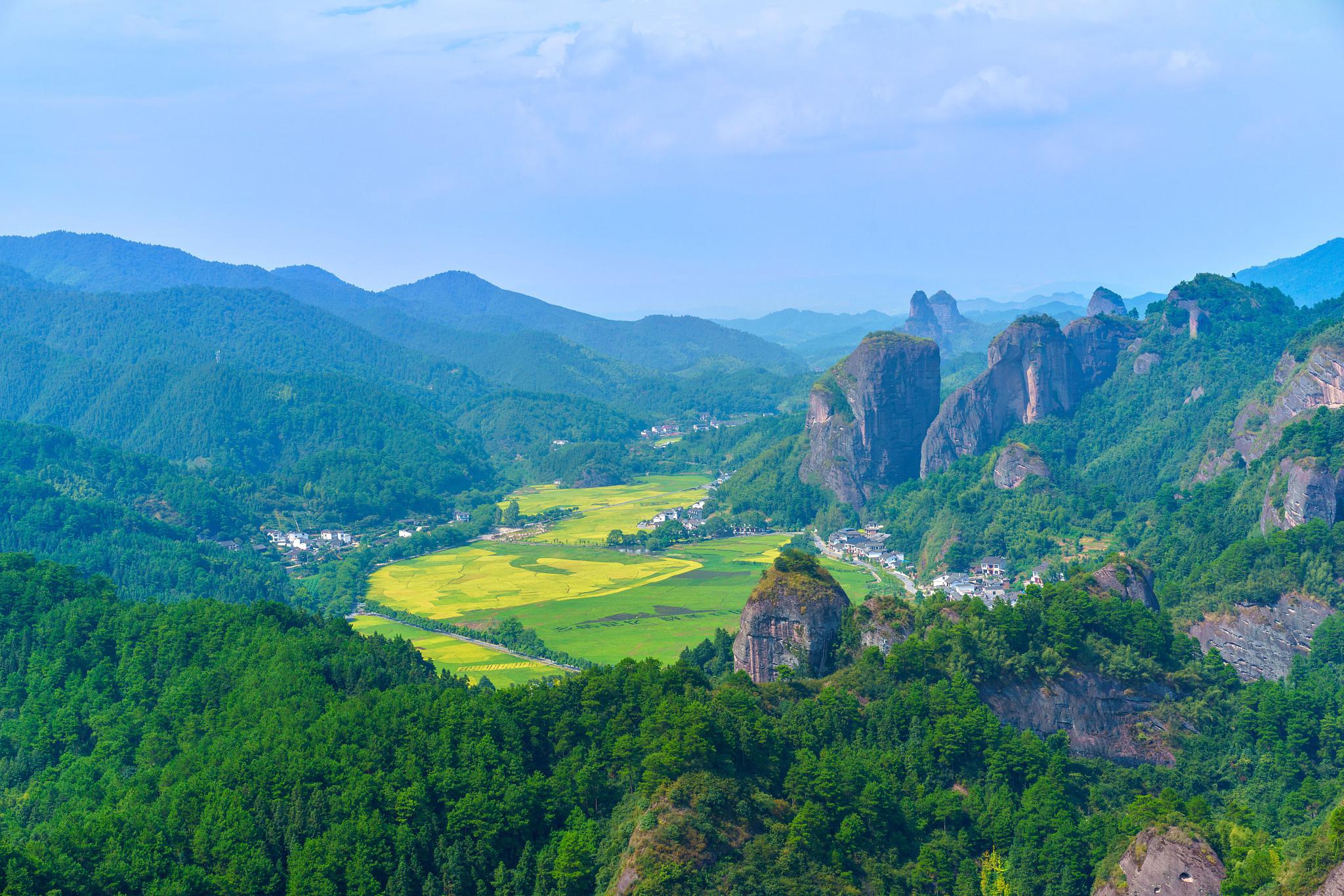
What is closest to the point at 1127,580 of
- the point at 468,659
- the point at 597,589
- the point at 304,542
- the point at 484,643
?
the point at 468,659

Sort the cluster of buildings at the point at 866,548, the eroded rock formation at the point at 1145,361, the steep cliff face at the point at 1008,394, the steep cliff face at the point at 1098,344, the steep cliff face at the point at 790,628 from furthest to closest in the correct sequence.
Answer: the steep cliff face at the point at 1098,344, the eroded rock formation at the point at 1145,361, the steep cliff face at the point at 1008,394, the cluster of buildings at the point at 866,548, the steep cliff face at the point at 790,628

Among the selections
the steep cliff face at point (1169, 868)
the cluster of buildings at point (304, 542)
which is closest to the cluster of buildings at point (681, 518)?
the cluster of buildings at point (304, 542)

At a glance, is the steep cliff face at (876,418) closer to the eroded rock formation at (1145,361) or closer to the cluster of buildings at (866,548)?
the cluster of buildings at (866,548)

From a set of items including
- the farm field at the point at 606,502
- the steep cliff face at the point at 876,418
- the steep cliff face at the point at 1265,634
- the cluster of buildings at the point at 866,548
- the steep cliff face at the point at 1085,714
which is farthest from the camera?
the steep cliff face at the point at 876,418

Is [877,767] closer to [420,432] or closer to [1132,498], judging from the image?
[1132,498]

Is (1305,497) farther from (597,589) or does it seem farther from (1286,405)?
(597,589)

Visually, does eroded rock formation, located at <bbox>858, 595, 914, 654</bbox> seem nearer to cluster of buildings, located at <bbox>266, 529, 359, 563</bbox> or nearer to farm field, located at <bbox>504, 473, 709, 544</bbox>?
farm field, located at <bbox>504, 473, 709, 544</bbox>
